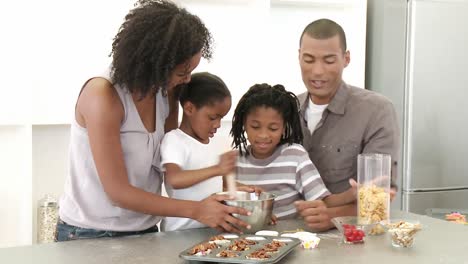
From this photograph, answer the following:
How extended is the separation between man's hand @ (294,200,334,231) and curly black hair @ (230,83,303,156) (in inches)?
12.0

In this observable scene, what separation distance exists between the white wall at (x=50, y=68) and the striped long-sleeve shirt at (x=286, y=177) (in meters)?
1.36

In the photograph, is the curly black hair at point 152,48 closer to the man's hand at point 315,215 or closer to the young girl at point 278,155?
the young girl at point 278,155

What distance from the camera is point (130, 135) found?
164cm

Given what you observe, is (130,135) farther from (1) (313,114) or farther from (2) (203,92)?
(1) (313,114)

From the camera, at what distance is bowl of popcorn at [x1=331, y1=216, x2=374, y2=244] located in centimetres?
150

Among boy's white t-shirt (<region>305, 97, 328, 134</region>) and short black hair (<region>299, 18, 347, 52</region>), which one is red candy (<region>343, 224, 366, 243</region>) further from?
Answer: short black hair (<region>299, 18, 347, 52</region>)

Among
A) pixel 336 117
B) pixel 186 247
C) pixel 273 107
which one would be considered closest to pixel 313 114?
pixel 336 117

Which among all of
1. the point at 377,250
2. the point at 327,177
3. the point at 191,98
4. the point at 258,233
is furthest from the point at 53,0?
the point at 377,250

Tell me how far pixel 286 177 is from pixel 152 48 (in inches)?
21.7

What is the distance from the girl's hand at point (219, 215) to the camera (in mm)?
1558

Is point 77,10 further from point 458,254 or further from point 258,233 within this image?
point 458,254

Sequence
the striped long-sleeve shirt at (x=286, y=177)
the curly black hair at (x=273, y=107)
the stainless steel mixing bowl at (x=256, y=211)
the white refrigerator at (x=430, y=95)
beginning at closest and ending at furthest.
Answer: the stainless steel mixing bowl at (x=256, y=211)
the striped long-sleeve shirt at (x=286, y=177)
the curly black hair at (x=273, y=107)
the white refrigerator at (x=430, y=95)

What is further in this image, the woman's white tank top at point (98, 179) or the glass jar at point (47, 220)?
the glass jar at point (47, 220)

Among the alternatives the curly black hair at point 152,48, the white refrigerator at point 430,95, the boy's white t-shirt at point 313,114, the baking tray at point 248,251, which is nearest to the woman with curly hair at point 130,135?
the curly black hair at point 152,48
